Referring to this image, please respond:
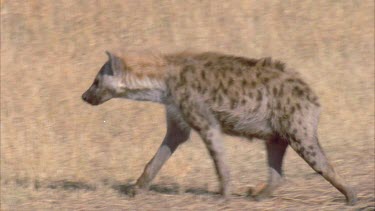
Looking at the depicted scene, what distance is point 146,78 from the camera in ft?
26.6

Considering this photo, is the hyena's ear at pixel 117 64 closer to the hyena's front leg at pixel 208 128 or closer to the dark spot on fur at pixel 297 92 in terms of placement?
the hyena's front leg at pixel 208 128

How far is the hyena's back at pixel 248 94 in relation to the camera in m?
7.65

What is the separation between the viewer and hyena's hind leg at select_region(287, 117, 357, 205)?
757 centimetres

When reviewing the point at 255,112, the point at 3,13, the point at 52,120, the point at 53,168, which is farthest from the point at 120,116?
the point at 255,112

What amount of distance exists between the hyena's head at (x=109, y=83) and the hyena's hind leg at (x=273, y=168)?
4.55 ft

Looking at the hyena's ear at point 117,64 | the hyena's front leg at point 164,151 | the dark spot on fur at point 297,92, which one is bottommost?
the hyena's front leg at point 164,151

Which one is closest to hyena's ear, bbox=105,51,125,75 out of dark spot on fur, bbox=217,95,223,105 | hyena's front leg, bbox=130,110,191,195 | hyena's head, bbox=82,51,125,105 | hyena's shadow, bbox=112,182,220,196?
hyena's head, bbox=82,51,125,105

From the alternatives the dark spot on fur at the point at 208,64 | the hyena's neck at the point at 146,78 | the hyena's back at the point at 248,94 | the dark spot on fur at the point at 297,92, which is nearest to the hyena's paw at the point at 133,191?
the hyena's neck at the point at 146,78

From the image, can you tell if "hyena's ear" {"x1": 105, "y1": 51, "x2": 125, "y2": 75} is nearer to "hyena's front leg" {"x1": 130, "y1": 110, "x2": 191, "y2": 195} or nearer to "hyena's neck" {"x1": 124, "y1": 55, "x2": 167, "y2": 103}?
"hyena's neck" {"x1": 124, "y1": 55, "x2": 167, "y2": 103}

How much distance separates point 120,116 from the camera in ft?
36.1

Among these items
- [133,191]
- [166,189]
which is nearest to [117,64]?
[133,191]

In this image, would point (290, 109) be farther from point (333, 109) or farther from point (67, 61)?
point (67, 61)

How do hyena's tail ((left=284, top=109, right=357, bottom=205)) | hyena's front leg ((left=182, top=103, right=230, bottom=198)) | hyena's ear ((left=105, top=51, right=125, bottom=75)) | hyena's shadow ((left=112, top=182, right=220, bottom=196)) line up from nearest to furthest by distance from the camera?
hyena's tail ((left=284, top=109, right=357, bottom=205)) < hyena's front leg ((left=182, top=103, right=230, bottom=198)) < hyena's ear ((left=105, top=51, right=125, bottom=75)) < hyena's shadow ((left=112, top=182, right=220, bottom=196))

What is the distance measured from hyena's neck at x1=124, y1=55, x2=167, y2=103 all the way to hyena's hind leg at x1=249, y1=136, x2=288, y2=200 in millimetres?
1006
